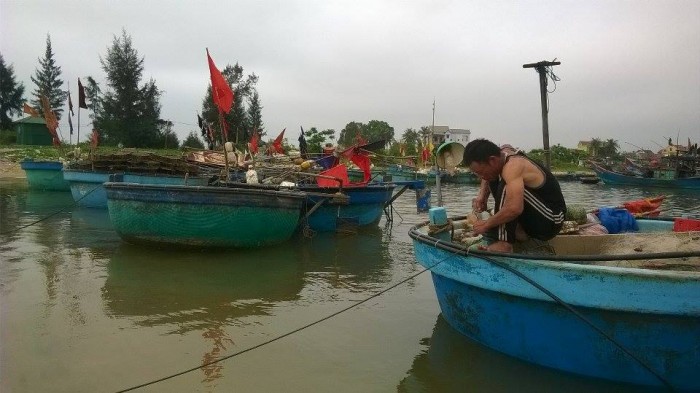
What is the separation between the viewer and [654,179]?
3538 cm

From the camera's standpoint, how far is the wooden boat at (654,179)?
110 feet

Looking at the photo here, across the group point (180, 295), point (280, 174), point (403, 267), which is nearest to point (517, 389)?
point (180, 295)

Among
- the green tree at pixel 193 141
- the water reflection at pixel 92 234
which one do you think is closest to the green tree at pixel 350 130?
the green tree at pixel 193 141

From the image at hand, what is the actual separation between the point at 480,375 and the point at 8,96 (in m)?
57.0

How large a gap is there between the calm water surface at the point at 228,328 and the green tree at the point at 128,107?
33278mm

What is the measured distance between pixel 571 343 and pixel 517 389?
0.51 m

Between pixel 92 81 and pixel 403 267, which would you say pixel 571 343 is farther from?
pixel 92 81

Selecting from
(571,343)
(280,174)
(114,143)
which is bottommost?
(571,343)

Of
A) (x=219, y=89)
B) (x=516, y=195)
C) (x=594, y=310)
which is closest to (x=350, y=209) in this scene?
(x=219, y=89)

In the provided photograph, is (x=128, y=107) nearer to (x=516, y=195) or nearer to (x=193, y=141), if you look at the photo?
(x=193, y=141)

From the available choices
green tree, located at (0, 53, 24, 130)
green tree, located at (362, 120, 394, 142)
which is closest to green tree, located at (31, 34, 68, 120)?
green tree, located at (0, 53, 24, 130)

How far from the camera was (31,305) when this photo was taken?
17.6 ft

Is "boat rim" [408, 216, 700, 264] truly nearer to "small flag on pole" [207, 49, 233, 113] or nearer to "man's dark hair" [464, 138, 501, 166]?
"man's dark hair" [464, 138, 501, 166]

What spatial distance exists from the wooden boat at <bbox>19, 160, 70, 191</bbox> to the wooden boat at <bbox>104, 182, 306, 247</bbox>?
12271 millimetres
